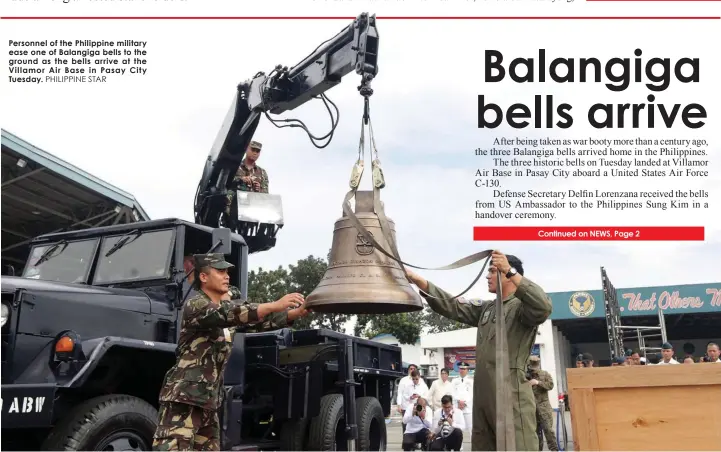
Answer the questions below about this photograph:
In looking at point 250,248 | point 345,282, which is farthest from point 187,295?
point 345,282

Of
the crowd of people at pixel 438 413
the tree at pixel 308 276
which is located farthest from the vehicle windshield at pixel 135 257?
the tree at pixel 308 276

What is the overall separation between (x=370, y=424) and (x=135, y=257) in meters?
3.16

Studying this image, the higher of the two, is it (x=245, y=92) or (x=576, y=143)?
(x=245, y=92)

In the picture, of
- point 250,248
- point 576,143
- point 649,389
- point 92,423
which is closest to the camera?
point 649,389

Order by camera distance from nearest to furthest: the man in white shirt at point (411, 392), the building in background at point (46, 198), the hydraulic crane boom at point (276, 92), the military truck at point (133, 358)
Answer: the military truck at point (133, 358) < the hydraulic crane boom at point (276, 92) < the building in background at point (46, 198) < the man in white shirt at point (411, 392)

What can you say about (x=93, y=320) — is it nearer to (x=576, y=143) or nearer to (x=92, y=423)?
(x=92, y=423)

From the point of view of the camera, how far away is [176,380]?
3553 millimetres

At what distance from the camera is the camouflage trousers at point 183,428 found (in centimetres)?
345

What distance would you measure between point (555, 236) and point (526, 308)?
1547 millimetres

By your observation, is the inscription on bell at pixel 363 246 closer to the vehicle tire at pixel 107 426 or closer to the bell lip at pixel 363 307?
the bell lip at pixel 363 307

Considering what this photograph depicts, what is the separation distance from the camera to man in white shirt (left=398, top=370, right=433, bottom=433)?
9375 mm

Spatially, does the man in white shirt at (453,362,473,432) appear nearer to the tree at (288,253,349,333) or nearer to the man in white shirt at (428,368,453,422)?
the man in white shirt at (428,368,453,422)

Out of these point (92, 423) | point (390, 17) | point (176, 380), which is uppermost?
point (390, 17)

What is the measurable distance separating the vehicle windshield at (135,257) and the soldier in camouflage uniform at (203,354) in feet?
4.91
